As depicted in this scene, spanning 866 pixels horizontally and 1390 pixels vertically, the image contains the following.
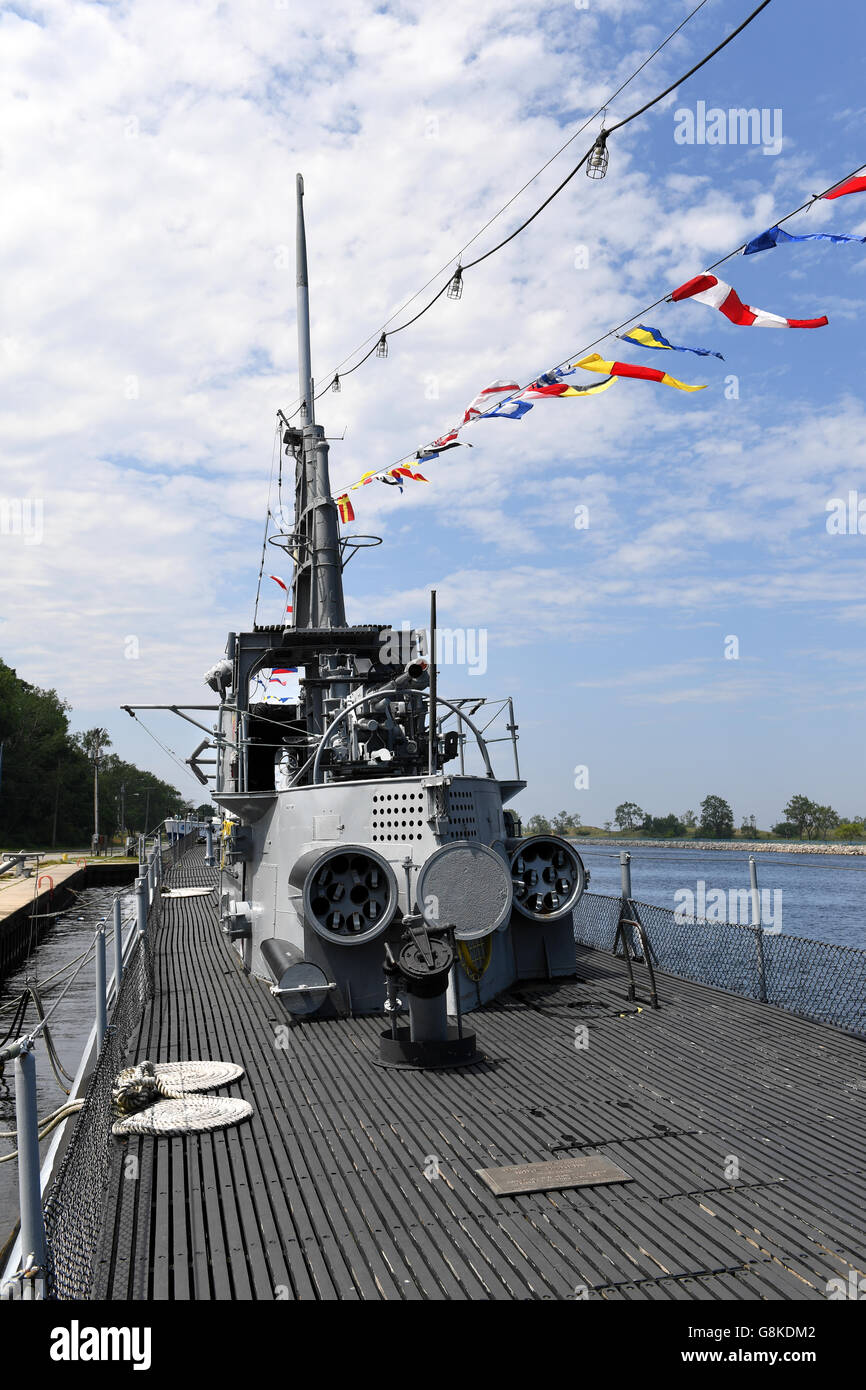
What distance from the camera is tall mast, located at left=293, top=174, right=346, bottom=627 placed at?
15.8m

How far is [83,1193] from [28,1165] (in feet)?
5.87

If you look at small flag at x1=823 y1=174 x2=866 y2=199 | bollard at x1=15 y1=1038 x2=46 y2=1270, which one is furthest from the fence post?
bollard at x1=15 y1=1038 x2=46 y2=1270

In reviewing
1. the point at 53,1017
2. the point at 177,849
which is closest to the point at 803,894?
the point at 177,849

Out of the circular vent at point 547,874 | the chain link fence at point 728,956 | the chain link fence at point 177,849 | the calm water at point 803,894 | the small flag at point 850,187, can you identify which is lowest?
the calm water at point 803,894

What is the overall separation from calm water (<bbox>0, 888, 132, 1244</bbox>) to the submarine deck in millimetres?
3911

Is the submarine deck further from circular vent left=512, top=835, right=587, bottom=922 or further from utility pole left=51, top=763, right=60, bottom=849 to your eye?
utility pole left=51, top=763, right=60, bottom=849

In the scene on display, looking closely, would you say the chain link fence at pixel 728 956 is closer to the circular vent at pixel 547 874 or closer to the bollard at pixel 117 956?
the circular vent at pixel 547 874

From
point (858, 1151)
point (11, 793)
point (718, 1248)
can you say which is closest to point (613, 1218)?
point (718, 1248)

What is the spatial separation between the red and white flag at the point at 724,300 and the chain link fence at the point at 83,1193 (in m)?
7.36

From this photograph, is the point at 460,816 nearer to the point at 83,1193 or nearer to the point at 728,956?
the point at 728,956

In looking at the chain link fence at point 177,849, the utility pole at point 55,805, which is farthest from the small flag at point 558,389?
the utility pole at point 55,805

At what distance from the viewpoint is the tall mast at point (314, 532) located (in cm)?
1580
